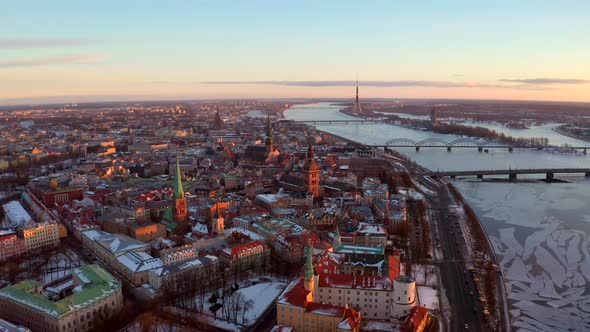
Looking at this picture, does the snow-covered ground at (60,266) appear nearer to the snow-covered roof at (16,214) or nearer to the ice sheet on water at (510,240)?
the snow-covered roof at (16,214)

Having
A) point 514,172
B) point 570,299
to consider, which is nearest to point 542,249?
point 570,299

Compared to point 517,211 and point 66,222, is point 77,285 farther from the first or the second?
point 517,211

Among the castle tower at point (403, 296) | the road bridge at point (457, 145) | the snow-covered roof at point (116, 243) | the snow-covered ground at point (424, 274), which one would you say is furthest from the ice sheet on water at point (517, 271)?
the road bridge at point (457, 145)

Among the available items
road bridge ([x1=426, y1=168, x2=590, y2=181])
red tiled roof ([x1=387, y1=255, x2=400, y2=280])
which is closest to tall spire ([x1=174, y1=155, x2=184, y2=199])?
red tiled roof ([x1=387, y1=255, x2=400, y2=280])

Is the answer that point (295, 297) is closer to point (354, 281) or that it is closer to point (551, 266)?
point (354, 281)

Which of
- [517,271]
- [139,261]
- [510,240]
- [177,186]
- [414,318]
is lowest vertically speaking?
[517,271]

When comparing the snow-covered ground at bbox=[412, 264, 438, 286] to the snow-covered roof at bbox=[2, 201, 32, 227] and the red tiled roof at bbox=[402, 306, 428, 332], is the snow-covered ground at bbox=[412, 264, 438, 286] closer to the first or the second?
the red tiled roof at bbox=[402, 306, 428, 332]
